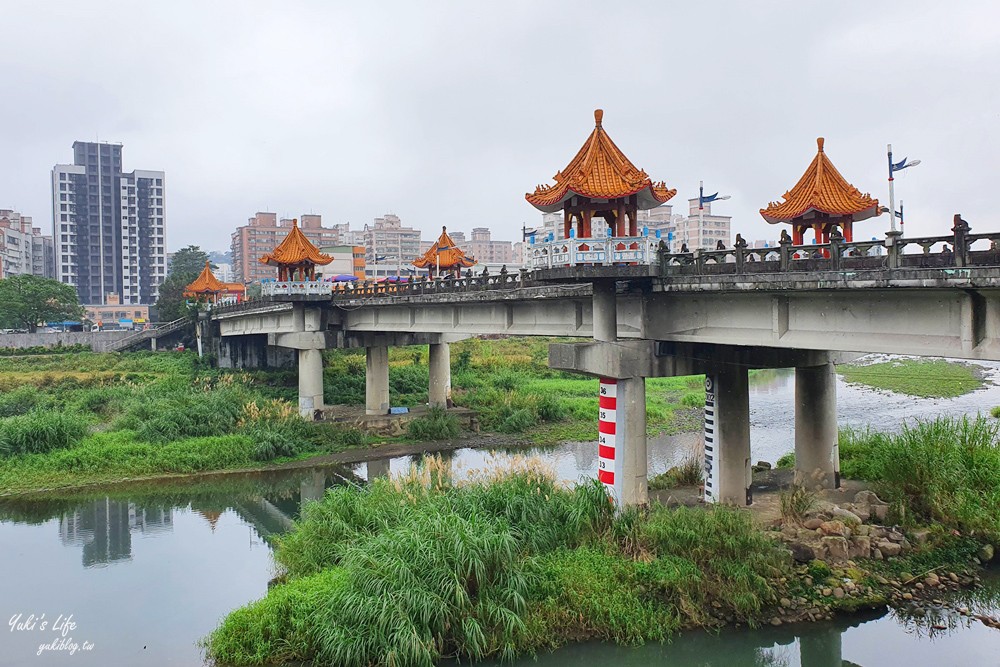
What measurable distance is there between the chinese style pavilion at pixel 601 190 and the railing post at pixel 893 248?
20.0 feet

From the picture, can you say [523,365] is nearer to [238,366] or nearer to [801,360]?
[238,366]

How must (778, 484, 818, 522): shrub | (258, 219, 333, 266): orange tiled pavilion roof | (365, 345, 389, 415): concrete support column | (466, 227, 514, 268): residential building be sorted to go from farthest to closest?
(466, 227, 514, 268): residential building, (365, 345, 389, 415): concrete support column, (258, 219, 333, 266): orange tiled pavilion roof, (778, 484, 818, 522): shrub

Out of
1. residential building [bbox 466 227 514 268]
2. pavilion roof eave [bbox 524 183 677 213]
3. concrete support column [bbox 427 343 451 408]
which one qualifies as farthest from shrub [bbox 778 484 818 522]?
residential building [bbox 466 227 514 268]

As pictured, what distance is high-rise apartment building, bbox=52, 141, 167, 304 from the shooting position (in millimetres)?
113000

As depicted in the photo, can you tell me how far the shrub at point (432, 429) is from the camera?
36531mm

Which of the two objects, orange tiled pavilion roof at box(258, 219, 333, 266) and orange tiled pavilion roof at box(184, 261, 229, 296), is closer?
orange tiled pavilion roof at box(258, 219, 333, 266)

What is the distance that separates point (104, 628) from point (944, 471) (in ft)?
64.3

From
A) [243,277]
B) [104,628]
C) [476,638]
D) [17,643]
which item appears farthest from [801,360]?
[243,277]

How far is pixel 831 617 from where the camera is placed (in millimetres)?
15570

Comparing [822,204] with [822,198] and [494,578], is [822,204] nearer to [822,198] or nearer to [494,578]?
[822,198]

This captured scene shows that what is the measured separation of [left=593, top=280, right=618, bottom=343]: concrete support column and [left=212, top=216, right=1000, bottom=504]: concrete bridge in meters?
0.03

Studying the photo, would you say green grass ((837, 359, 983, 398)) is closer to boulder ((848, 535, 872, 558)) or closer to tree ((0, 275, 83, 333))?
boulder ((848, 535, 872, 558))

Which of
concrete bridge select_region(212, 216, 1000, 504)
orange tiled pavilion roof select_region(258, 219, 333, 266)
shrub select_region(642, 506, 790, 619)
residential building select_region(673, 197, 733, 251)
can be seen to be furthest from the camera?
residential building select_region(673, 197, 733, 251)

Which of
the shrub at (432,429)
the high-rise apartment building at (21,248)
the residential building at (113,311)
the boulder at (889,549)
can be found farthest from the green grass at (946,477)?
the high-rise apartment building at (21,248)
